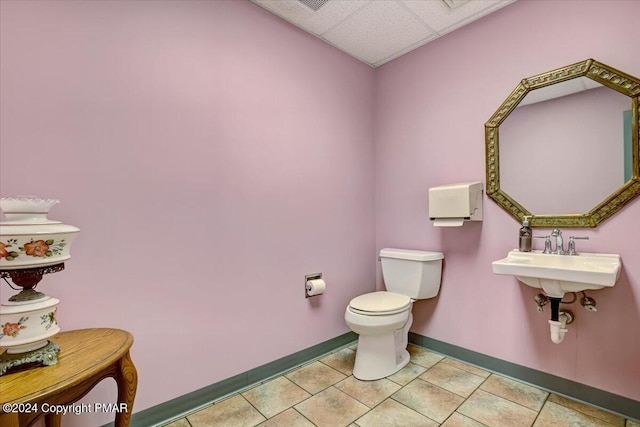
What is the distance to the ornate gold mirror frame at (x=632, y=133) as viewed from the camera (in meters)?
1.50

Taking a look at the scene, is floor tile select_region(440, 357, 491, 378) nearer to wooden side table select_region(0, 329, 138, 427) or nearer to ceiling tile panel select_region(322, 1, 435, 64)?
wooden side table select_region(0, 329, 138, 427)

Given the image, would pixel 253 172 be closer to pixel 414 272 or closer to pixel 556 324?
pixel 414 272

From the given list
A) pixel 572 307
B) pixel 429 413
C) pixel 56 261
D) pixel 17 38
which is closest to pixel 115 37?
pixel 17 38

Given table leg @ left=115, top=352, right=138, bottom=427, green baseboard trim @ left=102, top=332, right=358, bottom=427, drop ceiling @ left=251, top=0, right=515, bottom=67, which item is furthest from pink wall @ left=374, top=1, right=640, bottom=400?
table leg @ left=115, top=352, right=138, bottom=427

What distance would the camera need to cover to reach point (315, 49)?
221 centimetres

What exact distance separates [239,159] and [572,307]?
207 cm

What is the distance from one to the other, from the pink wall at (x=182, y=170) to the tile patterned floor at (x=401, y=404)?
0.63 ft

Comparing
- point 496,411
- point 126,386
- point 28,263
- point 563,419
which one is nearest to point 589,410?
point 563,419

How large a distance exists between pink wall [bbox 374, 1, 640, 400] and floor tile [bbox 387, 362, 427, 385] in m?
0.34

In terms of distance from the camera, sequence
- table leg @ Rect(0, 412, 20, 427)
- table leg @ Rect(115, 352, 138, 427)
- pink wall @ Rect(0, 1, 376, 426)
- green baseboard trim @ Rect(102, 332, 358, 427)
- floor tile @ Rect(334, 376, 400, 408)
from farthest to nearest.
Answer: floor tile @ Rect(334, 376, 400, 408), green baseboard trim @ Rect(102, 332, 358, 427), pink wall @ Rect(0, 1, 376, 426), table leg @ Rect(115, 352, 138, 427), table leg @ Rect(0, 412, 20, 427)

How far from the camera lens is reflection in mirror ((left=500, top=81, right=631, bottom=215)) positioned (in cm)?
158

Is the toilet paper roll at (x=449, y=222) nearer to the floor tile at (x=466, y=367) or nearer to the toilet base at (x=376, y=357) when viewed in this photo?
the toilet base at (x=376, y=357)

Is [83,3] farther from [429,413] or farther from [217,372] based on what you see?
[429,413]

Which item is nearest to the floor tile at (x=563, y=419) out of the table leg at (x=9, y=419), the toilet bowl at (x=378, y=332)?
the toilet bowl at (x=378, y=332)
